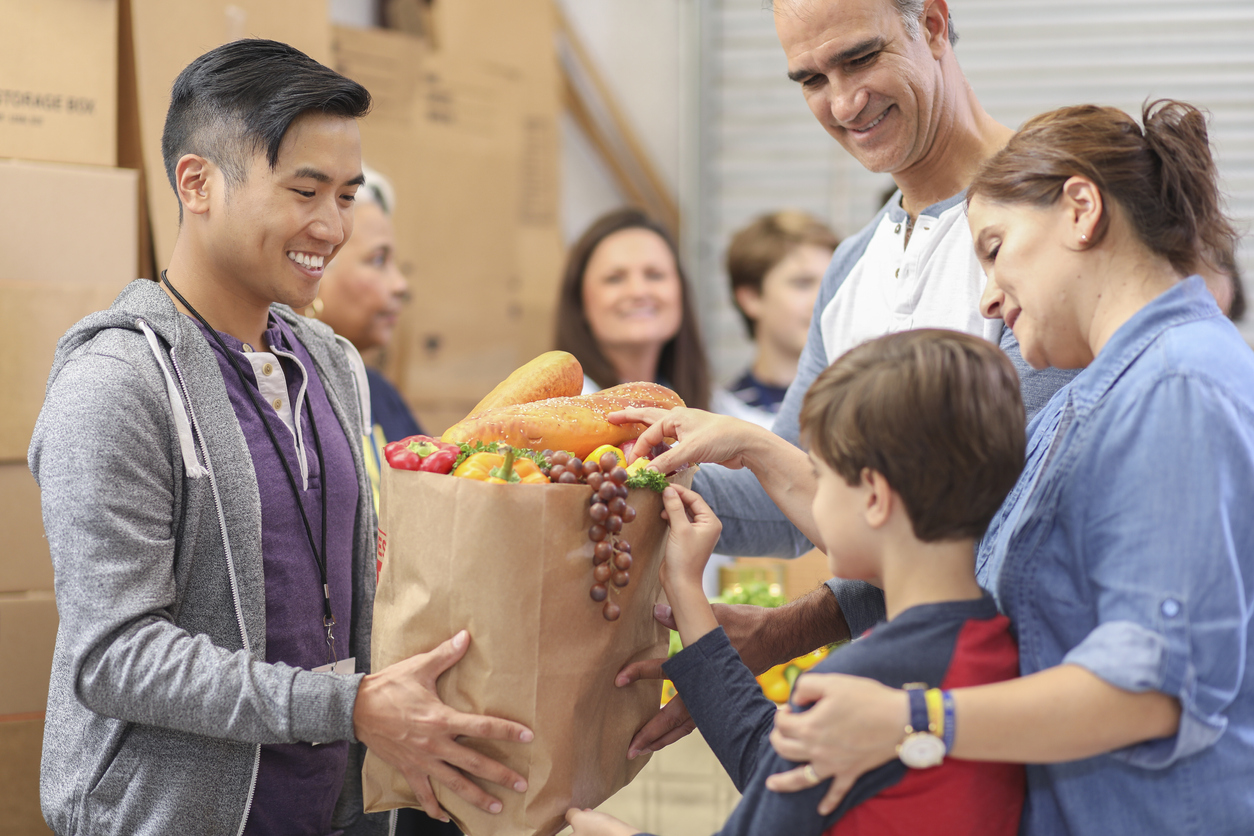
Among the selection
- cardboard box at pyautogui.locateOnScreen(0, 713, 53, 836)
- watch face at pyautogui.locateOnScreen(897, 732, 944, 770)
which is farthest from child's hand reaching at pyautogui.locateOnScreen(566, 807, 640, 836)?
cardboard box at pyautogui.locateOnScreen(0, 713, 53, 836)

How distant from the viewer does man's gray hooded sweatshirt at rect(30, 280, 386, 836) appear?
128cm

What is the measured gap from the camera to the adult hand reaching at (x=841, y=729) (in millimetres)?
1059

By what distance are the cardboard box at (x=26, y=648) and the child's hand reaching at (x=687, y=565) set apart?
1196 millimetres

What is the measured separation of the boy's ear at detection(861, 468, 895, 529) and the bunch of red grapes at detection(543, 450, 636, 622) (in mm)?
293

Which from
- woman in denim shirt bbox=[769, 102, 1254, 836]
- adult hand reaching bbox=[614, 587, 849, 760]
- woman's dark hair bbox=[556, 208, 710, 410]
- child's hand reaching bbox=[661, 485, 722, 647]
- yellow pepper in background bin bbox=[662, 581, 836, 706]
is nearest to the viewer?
woman in denim shirt bbox=[769, 102, 1254, 836]

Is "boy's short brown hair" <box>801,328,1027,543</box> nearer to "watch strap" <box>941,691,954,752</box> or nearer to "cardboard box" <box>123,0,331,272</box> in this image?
"watch strap" <box>941,691,954,752</box>

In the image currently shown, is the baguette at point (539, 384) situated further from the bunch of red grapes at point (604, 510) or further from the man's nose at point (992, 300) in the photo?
the man's nose at point (992, 300)

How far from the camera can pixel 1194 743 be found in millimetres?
1055

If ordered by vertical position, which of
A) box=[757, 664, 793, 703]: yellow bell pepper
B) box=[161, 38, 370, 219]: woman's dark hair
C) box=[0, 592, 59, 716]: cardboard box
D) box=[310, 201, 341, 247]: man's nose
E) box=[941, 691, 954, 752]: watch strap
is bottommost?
box=[757, 664, 793, 703]: yellow bell pepper

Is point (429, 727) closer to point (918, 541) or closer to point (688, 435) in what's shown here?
point (688, 435)

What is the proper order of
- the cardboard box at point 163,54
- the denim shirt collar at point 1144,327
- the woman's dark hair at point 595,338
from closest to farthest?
the denim shirt collar at point 1144,327, the cardboard box at point 163,54, the woman's dark hair at point 595,338

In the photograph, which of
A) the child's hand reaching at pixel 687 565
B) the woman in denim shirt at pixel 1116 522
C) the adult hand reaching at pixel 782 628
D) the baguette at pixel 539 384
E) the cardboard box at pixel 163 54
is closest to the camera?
the woman in denim shirt at pixel 1116 522

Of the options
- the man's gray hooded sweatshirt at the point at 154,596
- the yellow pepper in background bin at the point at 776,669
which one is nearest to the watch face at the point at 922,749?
the man's gray hooded sweatshirt at the point at 154,596

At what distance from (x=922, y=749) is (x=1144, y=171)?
0.66 m
